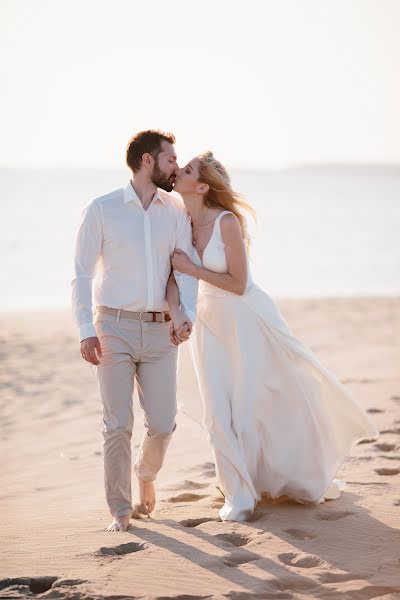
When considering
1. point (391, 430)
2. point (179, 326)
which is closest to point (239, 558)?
point (179, 326)

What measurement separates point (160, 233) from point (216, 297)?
530 mm

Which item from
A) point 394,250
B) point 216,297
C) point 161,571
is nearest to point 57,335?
point 216,297

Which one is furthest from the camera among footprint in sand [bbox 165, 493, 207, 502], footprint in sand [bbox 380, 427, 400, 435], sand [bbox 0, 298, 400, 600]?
footprint in sand [bbox 380, 427, 400, 435]

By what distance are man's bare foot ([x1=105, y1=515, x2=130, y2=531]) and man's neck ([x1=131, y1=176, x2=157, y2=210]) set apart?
5.79 feet

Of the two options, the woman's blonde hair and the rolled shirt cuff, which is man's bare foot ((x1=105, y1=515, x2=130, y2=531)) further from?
the woman's blonde hair

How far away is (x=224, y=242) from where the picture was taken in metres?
5.50

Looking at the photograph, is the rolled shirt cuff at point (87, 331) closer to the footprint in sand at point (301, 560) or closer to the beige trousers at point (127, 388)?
the beige trousers at point (127, 388)

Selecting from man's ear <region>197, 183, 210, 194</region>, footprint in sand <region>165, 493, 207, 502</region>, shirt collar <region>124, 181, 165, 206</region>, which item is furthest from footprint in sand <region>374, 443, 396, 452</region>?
shirt collar <region>124, 181, 165, 206</region>

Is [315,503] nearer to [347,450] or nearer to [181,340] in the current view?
[347,450]

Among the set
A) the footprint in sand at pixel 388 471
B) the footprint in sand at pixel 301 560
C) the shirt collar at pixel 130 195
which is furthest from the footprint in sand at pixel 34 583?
the footprint in sand at pixel 388 471

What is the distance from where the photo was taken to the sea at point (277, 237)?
23984 millimetres

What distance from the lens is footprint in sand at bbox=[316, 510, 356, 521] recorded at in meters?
5.28

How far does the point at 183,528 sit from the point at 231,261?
154cm

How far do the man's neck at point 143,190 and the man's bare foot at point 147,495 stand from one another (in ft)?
5.36
